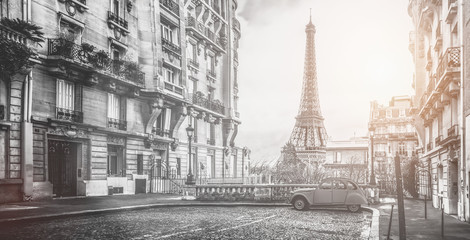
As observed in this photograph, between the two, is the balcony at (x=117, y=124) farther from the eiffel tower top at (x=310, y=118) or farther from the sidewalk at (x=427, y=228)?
the sidewalk at (x=427, y=228)

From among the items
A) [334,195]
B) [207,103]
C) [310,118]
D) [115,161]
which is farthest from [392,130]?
[115,161]

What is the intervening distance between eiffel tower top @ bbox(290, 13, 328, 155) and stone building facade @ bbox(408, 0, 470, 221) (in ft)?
14.1

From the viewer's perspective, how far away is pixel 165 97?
13.4m

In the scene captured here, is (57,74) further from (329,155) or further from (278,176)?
(329,155)

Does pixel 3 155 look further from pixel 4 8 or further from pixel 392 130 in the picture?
pixel 392 130

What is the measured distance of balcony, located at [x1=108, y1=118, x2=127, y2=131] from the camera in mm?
12268

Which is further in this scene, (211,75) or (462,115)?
(211,75)

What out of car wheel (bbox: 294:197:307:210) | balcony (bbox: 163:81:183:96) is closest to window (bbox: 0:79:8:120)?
balcony (bbox: 163:81:183:96)

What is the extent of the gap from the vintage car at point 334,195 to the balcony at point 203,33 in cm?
599

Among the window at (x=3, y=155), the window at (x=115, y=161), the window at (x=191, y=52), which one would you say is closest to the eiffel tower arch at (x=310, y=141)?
the window at (x=191, y=52)

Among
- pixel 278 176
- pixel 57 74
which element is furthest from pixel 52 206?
pixel 278 176

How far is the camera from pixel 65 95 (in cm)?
1158

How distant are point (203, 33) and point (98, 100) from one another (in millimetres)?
5080

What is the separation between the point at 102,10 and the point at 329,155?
45.1 ft
